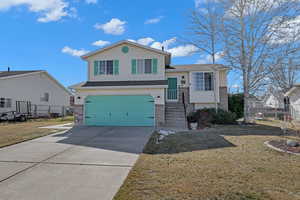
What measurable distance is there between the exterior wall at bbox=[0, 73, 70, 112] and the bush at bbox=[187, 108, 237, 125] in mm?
20236

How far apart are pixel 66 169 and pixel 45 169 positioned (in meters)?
0.55

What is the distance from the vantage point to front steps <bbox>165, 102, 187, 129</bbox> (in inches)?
509

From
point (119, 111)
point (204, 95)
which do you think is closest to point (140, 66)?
point (119, 111)

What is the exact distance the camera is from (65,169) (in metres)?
4.61

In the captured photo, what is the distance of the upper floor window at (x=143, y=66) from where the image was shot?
1427 centimetres

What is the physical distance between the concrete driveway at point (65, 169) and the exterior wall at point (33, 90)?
1687 centimetres

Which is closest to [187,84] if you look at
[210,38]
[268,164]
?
[210,38]

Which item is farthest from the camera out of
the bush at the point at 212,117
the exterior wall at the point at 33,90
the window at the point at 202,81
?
the exterior wall at the point at 33,90

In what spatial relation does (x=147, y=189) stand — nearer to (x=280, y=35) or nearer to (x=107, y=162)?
(x=107, y=162)

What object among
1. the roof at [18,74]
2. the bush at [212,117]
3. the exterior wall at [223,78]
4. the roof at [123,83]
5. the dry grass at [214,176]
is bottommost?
the dry grass at [214,176]

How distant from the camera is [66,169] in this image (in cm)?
461

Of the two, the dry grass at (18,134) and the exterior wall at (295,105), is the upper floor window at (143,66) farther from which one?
the exterior wall at (295,105)

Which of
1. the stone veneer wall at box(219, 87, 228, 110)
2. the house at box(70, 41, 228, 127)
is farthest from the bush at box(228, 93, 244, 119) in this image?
the house at box(70, 41, 228, 127)

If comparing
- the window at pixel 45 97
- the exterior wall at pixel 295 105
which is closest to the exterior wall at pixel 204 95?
the exterior wall at pixel 295 105
